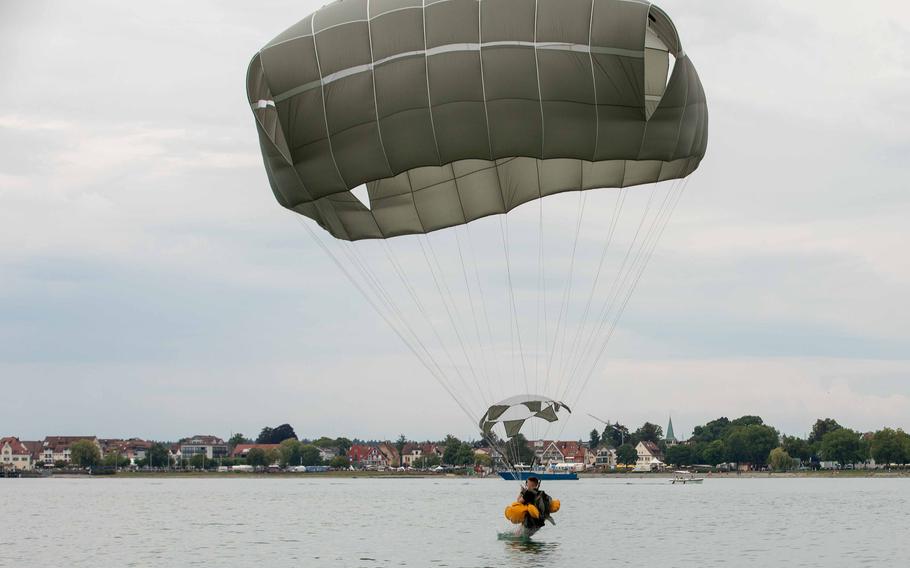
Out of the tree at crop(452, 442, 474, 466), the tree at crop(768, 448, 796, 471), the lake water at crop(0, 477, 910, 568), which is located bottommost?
the lake water at crop(0, 477, 910, 568)

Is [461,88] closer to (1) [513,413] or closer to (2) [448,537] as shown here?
(1) [513,413]

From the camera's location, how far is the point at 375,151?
23125 millimetres

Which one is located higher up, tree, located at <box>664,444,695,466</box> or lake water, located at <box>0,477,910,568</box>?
tree, located at <box>664,444,695,466</box>

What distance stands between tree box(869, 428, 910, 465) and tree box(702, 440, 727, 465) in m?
25.7

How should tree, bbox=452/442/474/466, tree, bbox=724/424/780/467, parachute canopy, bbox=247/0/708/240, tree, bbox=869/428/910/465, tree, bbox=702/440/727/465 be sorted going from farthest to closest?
1. tree, bbox=452/442/474/466
2. tree, bbox=702/440/727/465
3. tree, bbox=724/424/780/467
4. tree, bbox=869/428/910/465
5. parachute canopy, bbox=247/0/708/240

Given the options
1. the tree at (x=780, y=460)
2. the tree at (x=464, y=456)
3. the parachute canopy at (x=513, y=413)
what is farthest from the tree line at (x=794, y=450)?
the parachute canopy at (x=513, y=413)

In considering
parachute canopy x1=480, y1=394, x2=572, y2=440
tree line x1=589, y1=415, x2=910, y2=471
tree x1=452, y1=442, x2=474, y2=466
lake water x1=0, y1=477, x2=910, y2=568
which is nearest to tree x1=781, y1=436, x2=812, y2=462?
tree line x1=589, y1=415, x2=910, y2=471

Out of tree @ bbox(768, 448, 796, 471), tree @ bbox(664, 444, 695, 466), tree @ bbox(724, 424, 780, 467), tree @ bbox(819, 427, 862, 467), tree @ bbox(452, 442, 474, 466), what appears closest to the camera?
tree @ bbox(819, 427, 862, 467)

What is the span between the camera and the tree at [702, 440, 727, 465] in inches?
7603

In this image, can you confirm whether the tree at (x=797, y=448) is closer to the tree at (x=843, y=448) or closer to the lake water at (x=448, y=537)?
the tree at (x=843, y=448)

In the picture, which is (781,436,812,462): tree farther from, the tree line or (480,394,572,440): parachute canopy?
(480,394,572,440): parachute canopy

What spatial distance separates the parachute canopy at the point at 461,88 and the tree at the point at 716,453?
17539cm

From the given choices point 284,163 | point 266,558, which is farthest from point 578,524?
point 284,163

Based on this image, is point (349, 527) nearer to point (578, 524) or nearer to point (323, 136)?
point (578, 524)
